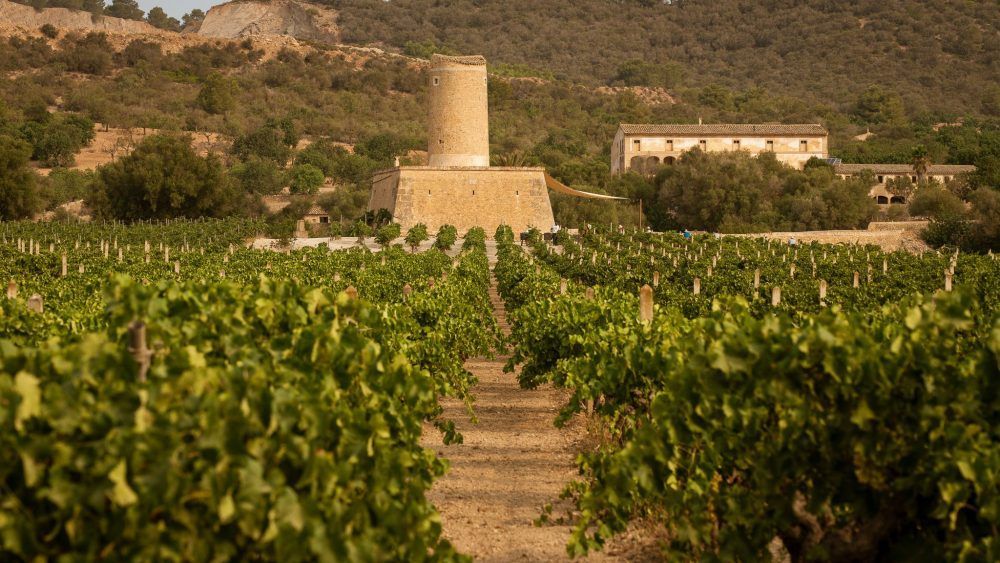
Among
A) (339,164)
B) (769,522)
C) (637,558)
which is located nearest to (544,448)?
(637,558)

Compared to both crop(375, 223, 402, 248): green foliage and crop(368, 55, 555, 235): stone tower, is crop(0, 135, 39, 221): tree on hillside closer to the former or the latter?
crop(368, 55, 555, 235): stone tower

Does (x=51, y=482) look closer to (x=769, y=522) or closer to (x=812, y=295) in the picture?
(x=769, y=522)

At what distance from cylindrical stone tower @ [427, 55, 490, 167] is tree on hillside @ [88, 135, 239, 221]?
30.6 feet

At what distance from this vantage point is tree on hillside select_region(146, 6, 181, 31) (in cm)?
18000

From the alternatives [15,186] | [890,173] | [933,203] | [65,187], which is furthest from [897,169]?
[15,186]

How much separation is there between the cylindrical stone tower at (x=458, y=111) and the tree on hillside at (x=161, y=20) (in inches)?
5811

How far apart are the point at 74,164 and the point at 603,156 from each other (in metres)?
33.2

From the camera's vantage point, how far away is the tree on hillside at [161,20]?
180 m

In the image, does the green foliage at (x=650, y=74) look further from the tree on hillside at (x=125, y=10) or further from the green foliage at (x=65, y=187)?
the tree on hillside at (x=125, y=10)

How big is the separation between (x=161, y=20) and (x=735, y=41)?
101 metres

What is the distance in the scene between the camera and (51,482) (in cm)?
321

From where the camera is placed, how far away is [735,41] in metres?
132

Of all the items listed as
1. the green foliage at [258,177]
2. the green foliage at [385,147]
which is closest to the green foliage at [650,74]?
the green foliage at [385,147]

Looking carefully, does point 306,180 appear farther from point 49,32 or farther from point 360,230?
point 49,32
